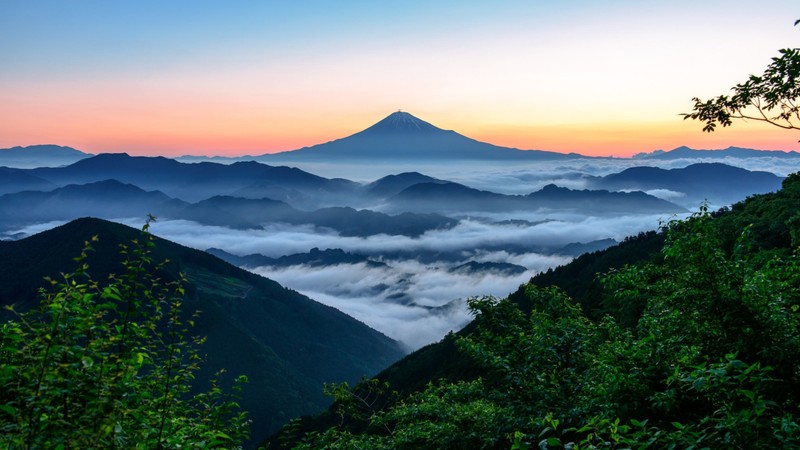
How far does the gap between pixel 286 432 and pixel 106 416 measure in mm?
6318

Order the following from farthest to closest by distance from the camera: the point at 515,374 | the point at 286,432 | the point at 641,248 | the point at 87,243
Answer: the point at 641,248
the point at 515,374
the point at 286,432
the point at 87,243

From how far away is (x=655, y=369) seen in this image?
29.7 ft

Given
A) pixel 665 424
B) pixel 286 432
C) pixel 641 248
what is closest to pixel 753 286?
pixel 665 424

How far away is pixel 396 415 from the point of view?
1697cm

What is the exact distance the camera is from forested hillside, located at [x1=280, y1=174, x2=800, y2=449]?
6195 mm

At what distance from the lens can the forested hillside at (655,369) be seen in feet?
20.3

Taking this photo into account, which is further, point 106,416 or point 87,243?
point 87,243

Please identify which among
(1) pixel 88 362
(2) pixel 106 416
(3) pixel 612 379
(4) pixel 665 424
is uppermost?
(1) pixel 88 362

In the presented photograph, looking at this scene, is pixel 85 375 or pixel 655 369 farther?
pixel 655 369

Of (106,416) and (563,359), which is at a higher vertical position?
(106,416)

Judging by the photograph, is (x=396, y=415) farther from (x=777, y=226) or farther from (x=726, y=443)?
(x=777, y=226)

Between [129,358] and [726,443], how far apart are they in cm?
782

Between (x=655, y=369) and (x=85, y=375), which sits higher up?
(x=85, y=375)

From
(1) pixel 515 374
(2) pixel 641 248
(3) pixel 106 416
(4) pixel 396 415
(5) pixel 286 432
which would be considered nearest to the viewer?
(3) pixel 106 416
